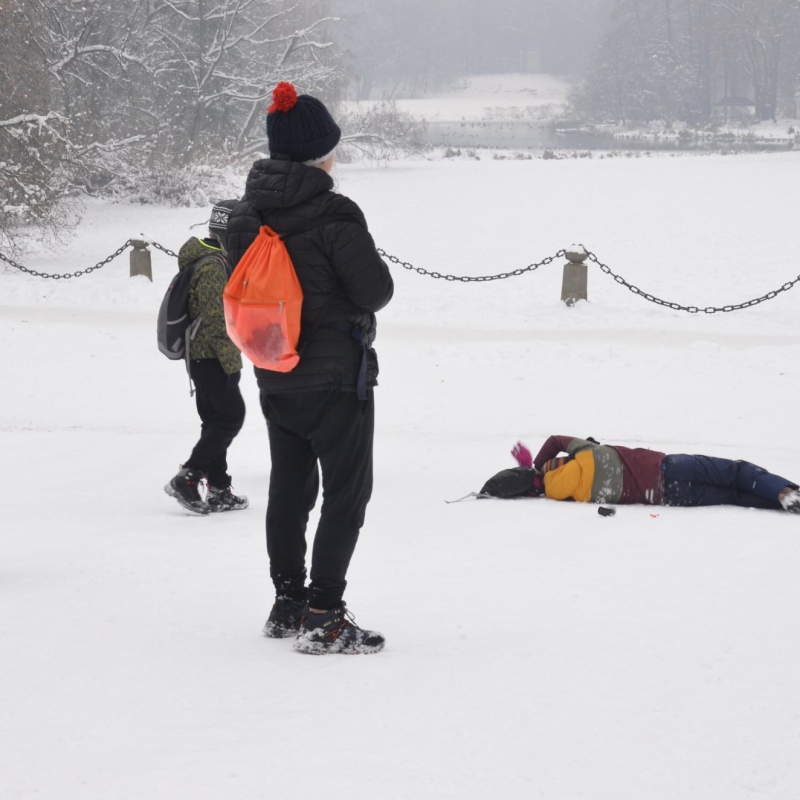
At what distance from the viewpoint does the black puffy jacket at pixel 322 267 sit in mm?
3258

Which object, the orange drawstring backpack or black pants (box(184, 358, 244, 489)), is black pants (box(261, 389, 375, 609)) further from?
black pants (box(184, 358, 244, 489))

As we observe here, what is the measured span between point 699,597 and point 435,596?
97 cm

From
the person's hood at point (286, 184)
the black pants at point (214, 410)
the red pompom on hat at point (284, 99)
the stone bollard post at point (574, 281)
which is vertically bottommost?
the black pants at point (214, 410)

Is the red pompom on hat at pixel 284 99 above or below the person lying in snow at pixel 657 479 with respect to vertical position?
above

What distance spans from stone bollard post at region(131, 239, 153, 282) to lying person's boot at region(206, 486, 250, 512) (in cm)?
969

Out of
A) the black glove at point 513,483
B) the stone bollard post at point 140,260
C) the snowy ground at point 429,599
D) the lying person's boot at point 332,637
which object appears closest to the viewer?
the snowy ground at point 429,599

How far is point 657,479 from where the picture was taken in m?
5.91

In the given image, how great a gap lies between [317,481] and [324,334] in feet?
1.77

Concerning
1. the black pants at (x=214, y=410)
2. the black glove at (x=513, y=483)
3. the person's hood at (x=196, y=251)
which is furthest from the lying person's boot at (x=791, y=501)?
the person's hood at (x=196, y=251)

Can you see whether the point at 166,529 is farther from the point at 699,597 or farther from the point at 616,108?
the point at 616,108

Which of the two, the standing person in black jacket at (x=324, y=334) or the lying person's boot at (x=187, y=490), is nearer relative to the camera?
the standing person in black jacket at (x=324, y=334)

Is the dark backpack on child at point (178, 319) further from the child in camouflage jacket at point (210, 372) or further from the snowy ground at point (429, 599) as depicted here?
the snowy ground at point (429, 599)

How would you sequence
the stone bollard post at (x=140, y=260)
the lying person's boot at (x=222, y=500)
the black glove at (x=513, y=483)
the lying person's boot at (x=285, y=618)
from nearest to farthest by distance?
the lying person's boot at (x=285, y=618) < the lying person's boot at (x=222, y=500) < the black glove at (x=513, y=483) < the stone bollard post at (x=140, y=260)

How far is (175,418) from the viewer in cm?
926
